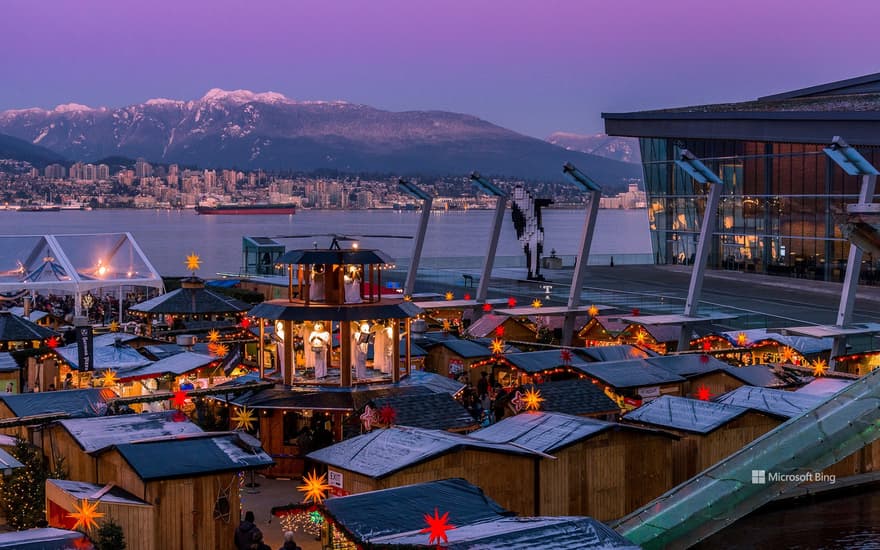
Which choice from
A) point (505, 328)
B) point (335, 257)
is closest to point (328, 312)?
point (335, 257)

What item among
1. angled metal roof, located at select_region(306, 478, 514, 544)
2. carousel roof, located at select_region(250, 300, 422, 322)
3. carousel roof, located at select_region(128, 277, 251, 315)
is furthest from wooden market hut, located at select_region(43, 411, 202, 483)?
carousel roof, located at select_region(128, 277, 251, 315)

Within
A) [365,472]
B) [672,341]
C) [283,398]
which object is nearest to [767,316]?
[672,341]

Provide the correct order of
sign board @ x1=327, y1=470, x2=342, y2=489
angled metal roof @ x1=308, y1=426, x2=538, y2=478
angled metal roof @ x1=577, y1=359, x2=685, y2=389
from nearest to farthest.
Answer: angled metal roof @ x1=308, y1=426, x2=538, y2=478
sign board @ x1=327, y1=470, x2=342, y2=489
angled metal roof @ x1=577, y1=359, x2=685, y2=389

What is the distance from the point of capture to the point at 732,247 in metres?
52.5

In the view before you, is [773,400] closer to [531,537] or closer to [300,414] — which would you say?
[300,414]

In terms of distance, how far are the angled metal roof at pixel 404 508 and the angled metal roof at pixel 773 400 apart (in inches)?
320

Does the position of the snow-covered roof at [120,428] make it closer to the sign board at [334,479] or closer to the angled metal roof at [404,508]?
the sign board at [334,479]

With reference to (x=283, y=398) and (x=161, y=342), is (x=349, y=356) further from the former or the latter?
(x=161, y=342)

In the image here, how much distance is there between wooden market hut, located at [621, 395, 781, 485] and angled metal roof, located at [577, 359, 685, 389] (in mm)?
3798

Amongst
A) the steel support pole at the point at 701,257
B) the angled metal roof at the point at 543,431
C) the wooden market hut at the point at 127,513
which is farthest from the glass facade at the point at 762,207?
the wooden market hut at the point at 127,513

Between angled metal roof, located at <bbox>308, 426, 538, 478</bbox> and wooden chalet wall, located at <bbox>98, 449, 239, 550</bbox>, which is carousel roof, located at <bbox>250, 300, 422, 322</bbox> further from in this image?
wooden chalet wall, located at <bbox>98, 449, 239, 550</bbox>

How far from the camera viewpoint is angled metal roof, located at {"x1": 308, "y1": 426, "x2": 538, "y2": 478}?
1501 centimetres

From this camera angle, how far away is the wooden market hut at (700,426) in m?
18.4

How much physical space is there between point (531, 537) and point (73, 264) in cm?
3661
